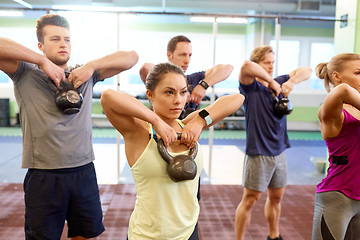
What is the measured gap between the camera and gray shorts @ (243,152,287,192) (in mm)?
2467

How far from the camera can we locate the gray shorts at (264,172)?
2.47m

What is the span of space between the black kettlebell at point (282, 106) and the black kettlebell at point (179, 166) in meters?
1.41

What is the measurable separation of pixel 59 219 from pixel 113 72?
938mm

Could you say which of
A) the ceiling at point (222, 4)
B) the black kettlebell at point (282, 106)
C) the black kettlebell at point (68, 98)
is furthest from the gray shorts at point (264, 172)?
the ceiling at point (222, 4)

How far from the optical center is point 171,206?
125 centimetres

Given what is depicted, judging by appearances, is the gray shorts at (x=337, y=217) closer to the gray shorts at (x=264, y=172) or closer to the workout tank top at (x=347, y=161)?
the workout tank top at (x=347, y=161)

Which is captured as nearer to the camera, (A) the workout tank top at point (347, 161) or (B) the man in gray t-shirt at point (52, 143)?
(A) the workout tank top at point (347, 161)

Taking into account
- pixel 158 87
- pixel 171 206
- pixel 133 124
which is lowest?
pixel 171 206

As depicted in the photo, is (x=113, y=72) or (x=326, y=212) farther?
(x=113, y=72)

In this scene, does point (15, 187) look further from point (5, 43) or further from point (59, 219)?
point (5, 43)

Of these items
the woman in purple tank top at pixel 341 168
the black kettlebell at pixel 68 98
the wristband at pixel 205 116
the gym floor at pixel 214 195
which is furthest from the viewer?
the gym floor at pixel 214 195

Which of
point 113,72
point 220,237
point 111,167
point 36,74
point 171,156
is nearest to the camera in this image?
point 171,156

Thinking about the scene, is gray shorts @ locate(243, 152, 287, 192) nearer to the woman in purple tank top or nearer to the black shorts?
the woman in purple tank top

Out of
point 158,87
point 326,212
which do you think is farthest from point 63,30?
point 326,212
